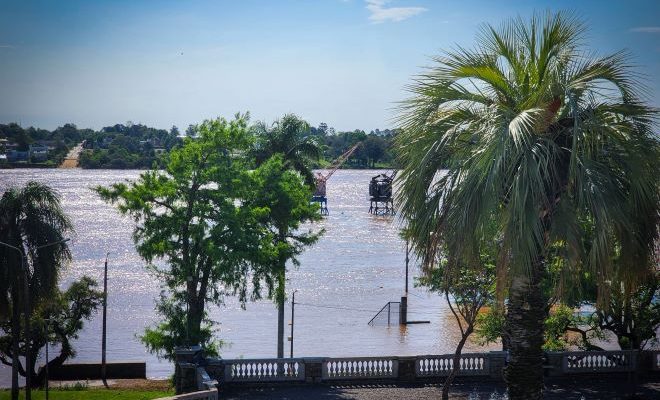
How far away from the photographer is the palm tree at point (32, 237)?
29.4 meters

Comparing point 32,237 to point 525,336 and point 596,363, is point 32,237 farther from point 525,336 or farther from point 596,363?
point 525,336

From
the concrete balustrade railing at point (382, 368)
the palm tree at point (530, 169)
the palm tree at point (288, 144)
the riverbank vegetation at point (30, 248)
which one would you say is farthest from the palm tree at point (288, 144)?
the palm tree at point (530, 169)

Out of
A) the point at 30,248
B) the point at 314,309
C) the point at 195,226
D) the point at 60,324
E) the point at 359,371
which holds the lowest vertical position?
the point at 314,309

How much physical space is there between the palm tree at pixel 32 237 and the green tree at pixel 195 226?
2.10 m

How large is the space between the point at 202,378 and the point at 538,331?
35.6ft

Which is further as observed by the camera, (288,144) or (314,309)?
(314,309)

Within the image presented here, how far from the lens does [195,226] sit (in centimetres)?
2806

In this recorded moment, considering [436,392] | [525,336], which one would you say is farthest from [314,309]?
[525,336]

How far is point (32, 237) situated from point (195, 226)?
247 inches

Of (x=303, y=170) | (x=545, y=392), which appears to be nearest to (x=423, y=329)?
(x=303, y=170)

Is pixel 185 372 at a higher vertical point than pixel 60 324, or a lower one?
higher

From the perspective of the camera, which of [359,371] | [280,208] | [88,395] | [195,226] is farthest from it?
[280,208]

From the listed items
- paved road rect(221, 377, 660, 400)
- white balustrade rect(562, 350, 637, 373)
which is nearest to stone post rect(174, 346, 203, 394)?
paved road rect(221, 377, 660, 400)

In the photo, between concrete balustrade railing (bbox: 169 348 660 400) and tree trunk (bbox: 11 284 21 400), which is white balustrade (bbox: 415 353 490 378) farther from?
tree trunk (bbox: 11 284 21 400)
